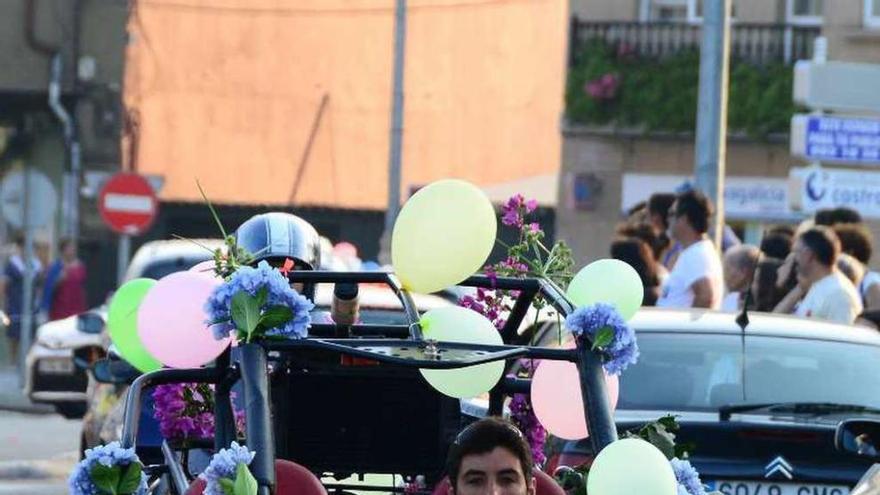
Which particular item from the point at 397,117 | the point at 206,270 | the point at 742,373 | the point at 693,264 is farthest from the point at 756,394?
the point at 397,117

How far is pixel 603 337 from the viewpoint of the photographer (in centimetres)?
605

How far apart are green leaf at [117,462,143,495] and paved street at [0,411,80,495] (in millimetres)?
10359

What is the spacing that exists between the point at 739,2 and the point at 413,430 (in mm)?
28329

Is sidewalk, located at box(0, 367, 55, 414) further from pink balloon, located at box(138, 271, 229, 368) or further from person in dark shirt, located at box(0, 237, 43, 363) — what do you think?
pink balloon, located at box(138, 271, 229, 368)

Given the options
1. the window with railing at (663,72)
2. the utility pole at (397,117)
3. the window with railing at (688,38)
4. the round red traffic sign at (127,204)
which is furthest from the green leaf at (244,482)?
the window with railing at (688,38)

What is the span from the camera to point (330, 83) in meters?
39.6

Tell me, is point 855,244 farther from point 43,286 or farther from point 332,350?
point 43,286

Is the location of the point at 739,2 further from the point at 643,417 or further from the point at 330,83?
the point at 643,417

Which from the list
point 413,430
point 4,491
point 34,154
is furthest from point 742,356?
point 34,154

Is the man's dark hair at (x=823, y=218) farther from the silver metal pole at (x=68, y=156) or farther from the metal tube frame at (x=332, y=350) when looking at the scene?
the silver metal pole at (x=68, y=156)

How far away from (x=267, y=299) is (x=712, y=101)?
515 inches

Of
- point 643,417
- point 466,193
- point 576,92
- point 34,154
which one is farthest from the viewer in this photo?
A: point 34,154

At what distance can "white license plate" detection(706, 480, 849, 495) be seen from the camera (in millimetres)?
8414

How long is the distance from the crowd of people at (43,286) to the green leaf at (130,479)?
22361mm
